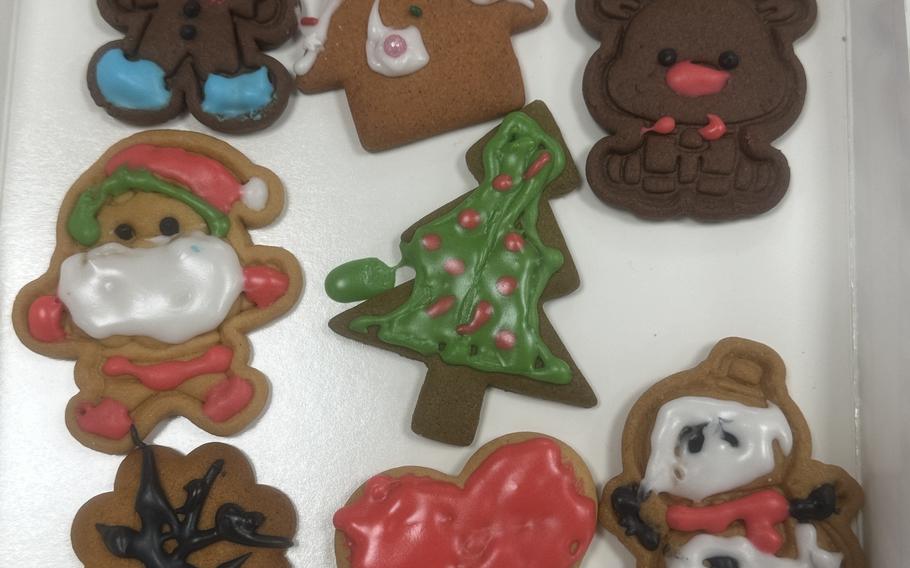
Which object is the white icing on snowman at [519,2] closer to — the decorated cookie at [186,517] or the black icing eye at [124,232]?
the black icing eye at [124,232]

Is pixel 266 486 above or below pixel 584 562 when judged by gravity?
above

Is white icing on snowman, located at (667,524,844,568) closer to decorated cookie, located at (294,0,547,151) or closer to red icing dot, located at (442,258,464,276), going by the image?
red icing dot, located at (442,258,464,276)

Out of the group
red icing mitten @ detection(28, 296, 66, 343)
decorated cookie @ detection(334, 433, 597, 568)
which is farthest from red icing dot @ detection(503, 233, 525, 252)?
red icing mitten @ detection(28, 296, 66, 343)

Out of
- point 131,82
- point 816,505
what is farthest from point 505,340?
point 131,82

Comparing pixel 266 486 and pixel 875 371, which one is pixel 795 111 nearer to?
pixel 875 371

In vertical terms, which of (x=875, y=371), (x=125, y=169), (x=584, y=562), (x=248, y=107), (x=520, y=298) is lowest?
(x=584, y=562)

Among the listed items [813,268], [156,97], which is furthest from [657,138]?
[156,97]
